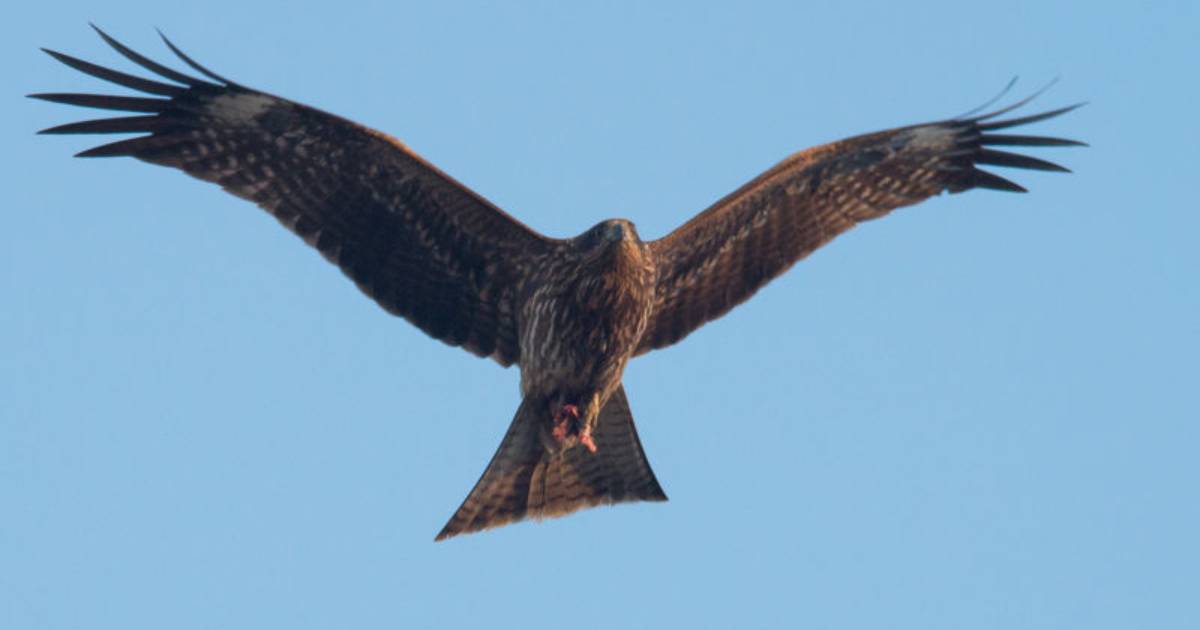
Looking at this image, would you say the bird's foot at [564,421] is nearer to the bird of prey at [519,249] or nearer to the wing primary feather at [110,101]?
the bird of prey at [519,249]

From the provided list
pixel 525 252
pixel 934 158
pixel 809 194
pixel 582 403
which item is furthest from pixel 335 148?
pixel 934 158

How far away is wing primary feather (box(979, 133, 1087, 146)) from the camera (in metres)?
12.9

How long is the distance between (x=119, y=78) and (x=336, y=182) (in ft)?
4.83

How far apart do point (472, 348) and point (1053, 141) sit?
13.7 ft

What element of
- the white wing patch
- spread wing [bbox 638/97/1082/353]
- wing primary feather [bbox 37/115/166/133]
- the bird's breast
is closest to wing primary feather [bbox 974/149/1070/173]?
spread wing [bbox 638/97/1082/353]

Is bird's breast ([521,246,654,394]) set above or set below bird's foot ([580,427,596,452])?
above

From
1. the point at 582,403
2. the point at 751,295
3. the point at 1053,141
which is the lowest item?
the point at 582,403

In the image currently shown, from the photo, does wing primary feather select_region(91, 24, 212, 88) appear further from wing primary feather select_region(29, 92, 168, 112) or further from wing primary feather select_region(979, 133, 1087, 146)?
wing primary feather select_region(979, 133, 1087, 146)

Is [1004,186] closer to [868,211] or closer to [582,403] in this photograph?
[868,211]

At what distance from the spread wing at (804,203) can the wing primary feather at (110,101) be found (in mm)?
3315

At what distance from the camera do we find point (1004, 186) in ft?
43.7

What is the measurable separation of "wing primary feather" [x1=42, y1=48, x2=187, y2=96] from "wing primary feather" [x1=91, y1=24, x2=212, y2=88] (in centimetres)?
10

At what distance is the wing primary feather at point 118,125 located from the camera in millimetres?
11477

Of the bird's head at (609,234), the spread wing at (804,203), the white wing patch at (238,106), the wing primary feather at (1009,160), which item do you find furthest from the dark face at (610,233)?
the wing primary feather at (1009,160)
